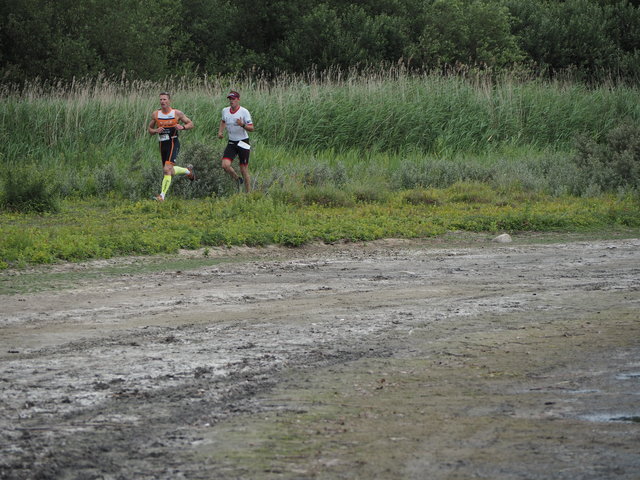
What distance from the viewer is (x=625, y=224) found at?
16.9 m

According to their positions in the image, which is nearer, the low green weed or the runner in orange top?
the low green weed

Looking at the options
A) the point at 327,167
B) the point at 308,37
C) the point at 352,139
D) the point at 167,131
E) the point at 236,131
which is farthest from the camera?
the point at 308,37

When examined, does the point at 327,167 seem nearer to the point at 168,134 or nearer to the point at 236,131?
the point at 236,131

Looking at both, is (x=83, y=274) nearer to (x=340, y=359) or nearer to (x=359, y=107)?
(x=340, y=359)

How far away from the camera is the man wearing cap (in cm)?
1859

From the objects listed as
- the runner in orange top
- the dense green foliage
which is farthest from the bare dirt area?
the dense green foliage

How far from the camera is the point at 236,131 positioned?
18.7 meters

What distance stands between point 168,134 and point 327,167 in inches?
151

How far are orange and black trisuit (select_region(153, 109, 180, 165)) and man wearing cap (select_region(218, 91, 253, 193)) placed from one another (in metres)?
0.86

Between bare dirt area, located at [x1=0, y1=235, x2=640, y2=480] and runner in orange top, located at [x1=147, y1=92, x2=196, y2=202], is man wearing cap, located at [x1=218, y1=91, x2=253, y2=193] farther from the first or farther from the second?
bare dirt area, located at [x1=0, y1=235, x2=640, y2=480]

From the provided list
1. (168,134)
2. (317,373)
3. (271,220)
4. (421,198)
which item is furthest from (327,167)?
(317,373)

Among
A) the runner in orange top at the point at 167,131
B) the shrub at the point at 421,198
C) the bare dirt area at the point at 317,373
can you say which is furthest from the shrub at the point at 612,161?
the bare dirt area at the point at 317,373

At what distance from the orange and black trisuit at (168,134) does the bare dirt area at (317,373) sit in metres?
6.61

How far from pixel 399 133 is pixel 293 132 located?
9.21ft
